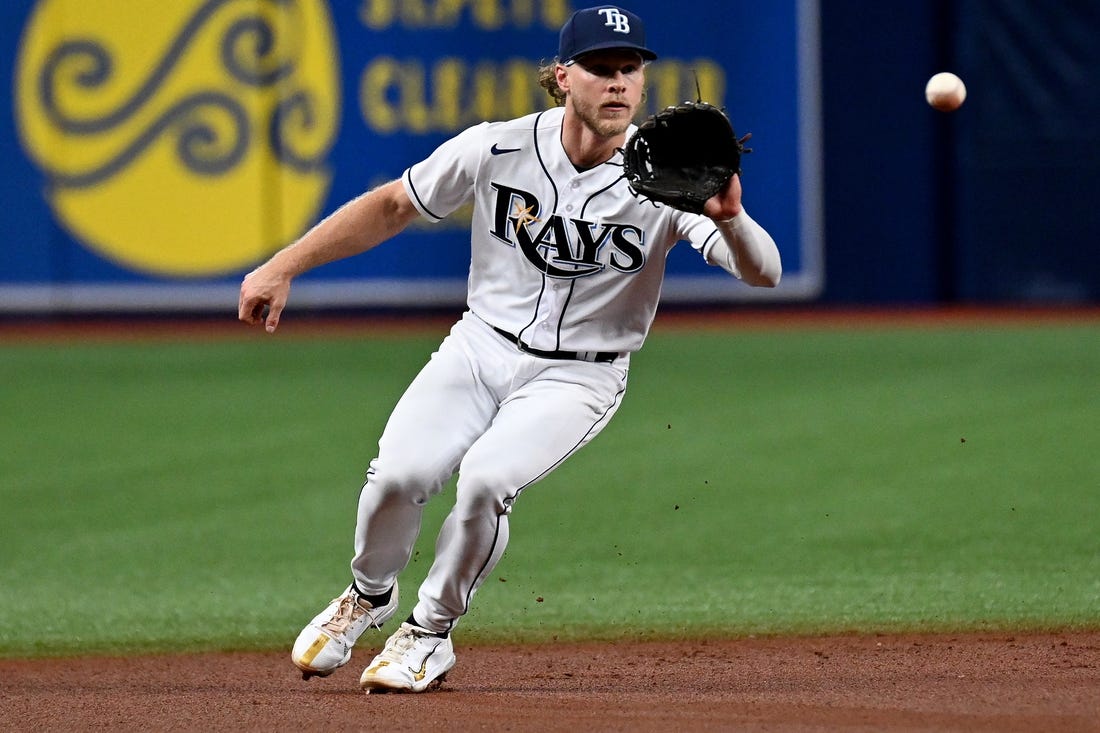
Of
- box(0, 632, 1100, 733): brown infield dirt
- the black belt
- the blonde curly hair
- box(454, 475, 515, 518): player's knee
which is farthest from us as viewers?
the blonde curly hair

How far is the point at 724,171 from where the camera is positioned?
4.13 m

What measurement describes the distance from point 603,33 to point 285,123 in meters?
9.91

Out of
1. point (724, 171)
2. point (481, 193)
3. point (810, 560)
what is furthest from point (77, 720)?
point (810, 560)

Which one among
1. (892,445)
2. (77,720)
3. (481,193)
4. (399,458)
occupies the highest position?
(481,193)

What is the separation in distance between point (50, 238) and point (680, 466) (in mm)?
7579

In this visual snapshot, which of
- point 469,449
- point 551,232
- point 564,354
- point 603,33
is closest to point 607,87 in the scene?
point 603,33

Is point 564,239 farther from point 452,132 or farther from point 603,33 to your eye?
point 452,132

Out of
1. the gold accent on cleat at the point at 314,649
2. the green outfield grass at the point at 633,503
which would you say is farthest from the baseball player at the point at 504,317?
the green outfield grass at the point at 633,503

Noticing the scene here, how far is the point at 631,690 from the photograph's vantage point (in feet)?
15.3

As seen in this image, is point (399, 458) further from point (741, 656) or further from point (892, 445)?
point (892, 445)

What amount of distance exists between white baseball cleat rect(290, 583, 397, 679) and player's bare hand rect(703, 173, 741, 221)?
1.52 m

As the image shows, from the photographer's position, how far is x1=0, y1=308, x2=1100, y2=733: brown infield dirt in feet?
13.8

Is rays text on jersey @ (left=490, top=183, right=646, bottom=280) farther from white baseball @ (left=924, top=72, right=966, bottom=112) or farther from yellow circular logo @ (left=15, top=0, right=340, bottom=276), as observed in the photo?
yellow circular logo @ (left=15, top=0, right=340, bottom=276)

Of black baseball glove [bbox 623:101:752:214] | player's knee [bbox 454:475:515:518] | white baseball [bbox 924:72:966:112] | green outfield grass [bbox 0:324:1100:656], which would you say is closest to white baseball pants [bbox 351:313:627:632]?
player's knee [bbox 454:475:515:518]
